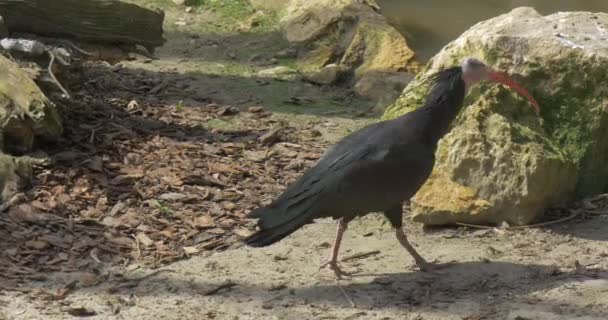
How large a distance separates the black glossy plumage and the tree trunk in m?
2.73

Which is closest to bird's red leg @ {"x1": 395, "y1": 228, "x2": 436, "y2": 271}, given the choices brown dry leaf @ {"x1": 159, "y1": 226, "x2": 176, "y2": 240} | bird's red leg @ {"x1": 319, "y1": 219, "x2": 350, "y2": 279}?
bird's red leg @ {"x1": 319, "y1": 219, "x2": 350, "y2": 279}

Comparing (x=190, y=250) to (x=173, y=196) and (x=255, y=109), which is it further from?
(x=255, y=109)

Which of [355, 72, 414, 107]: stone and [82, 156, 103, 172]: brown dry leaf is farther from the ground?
[355, 72, 414, 107]: stone

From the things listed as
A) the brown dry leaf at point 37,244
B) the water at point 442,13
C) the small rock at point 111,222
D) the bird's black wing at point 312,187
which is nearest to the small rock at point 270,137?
the small rock at point 111,222

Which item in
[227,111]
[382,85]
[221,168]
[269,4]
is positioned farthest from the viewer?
[269,4]

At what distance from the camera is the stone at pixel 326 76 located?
812 cm

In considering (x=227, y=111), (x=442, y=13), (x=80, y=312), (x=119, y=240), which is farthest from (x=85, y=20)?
(x=442, y=13)

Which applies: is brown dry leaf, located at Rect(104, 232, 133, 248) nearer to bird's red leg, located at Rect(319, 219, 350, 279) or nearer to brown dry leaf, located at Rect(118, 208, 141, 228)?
brown dry leaf, located at Rect(118, 208, 141, 228)

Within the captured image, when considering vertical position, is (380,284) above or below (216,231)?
above

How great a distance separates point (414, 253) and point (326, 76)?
10.7ft

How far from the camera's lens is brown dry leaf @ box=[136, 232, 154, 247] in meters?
5.44

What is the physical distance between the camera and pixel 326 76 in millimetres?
8133

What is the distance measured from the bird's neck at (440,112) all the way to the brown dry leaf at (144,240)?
1522 mm

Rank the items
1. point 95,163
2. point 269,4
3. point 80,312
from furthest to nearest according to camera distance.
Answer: point 269,4, point 95,163, point 80,312
